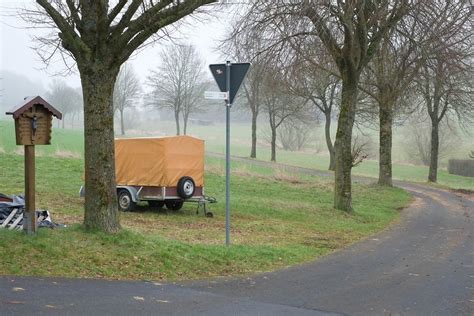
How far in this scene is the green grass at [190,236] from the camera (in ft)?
26.2

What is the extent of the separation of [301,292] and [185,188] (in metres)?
8.82

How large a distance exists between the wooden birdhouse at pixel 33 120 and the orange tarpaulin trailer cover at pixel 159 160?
7.25 metres

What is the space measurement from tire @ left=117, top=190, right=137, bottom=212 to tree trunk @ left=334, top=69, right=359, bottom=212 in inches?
253

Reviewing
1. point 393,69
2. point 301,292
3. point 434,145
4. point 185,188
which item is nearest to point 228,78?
point 301,292

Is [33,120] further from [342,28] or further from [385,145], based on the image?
[385,145]

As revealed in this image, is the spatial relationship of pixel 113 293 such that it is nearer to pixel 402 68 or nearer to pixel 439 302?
pixel 439 302

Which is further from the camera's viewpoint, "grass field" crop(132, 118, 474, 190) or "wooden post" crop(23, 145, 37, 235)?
"grass field" crop(132, 118, 474, 190)

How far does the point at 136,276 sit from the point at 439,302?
407 cm

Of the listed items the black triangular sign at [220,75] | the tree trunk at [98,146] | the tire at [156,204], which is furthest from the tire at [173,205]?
the tree trunk at [98,146]

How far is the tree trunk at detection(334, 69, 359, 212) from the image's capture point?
17.8 meters

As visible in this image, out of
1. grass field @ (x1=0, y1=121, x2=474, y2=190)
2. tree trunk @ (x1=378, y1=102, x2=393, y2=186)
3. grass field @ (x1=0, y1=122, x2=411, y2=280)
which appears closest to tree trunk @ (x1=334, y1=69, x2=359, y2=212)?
grass field @ (x1=0, y1=122, x2=411, y2=280)

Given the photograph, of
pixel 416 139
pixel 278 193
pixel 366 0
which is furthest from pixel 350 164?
pixel 416 139

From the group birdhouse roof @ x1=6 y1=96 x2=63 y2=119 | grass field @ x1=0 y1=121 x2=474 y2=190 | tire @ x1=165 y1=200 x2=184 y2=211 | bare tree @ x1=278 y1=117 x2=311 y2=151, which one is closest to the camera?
birdhouse roof @ x1=6 y1=96 x2=63 y2=119

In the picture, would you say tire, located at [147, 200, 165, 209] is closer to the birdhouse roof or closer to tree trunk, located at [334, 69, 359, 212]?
tree trunk, located at [334, 69, 359, 212]
